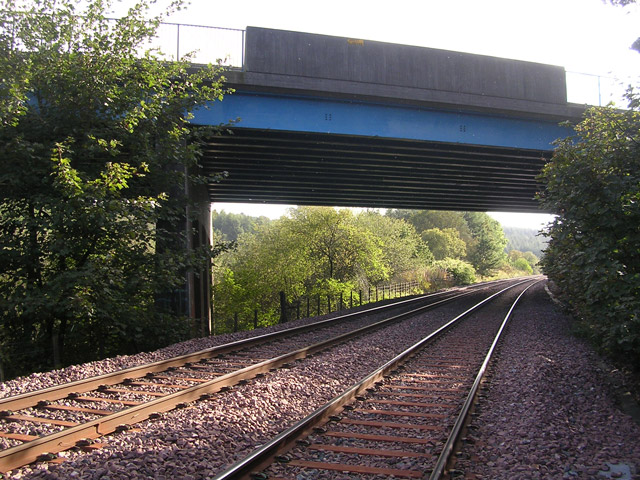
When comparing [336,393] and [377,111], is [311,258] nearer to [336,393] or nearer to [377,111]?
[377,111]

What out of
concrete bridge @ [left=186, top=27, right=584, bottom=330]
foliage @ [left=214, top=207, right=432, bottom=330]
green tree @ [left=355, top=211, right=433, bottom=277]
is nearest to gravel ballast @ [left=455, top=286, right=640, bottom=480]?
concrete bridge @ [left=186, top=27, right=584, bottom=330]

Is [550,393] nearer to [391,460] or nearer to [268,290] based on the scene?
[391,460]

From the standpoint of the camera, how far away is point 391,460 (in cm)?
441

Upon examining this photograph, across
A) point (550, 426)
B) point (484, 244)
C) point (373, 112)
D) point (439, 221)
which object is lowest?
point (550, 426)

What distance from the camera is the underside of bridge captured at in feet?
57.5

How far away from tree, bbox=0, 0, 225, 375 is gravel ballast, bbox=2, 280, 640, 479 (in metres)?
1.96

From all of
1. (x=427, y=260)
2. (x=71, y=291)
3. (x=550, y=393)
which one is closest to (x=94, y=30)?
(x=71, y=291)

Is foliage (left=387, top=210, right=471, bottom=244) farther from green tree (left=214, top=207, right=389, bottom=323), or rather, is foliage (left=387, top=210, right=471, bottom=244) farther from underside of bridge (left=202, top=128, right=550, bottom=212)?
underside of bridge (left=202, top=128, right=550, bottom=212)

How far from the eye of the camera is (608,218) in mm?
7965

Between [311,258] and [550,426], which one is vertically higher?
[311,258]

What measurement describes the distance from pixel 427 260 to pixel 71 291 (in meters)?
50.5

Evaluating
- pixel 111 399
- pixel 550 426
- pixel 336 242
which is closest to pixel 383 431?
pixel 550 426

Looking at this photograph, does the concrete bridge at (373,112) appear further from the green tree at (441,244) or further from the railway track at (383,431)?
the green tree at (441,244)

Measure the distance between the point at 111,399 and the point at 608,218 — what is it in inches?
303
